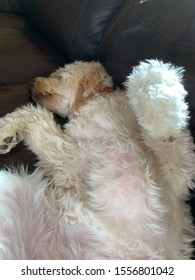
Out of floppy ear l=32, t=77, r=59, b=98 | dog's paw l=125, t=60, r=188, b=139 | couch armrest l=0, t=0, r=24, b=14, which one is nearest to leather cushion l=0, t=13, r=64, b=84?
couch armrest l=0, t=0, r=24, b=14

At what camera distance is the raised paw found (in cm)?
119

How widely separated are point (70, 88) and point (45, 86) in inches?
3.8

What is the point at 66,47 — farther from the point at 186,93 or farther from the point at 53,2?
the point at 186,93

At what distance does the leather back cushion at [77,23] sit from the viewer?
145 cm

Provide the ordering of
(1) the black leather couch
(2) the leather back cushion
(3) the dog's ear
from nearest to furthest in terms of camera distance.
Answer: (1) the black leather couch
(3) the dog's ear
(2) the leather back cushion

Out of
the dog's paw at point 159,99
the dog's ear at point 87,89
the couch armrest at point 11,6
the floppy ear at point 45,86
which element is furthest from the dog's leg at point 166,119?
the couch armrest at point 11,6

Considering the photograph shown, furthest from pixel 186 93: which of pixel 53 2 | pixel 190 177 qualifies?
pixel 53 2

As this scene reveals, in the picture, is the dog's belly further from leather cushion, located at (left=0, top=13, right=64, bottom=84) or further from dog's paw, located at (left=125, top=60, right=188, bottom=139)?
leather cushion, located at (left=0, top=13, right=64, bottom=84)

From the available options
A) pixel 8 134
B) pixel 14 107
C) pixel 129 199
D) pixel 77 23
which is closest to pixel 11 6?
pixel 77 23

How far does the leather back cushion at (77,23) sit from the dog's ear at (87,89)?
0.20 meters

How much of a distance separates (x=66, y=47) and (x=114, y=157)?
671mm

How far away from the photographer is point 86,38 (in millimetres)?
1481

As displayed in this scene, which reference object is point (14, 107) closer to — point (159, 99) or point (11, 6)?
point (159, 99)

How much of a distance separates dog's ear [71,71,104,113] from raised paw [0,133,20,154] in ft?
0.83
